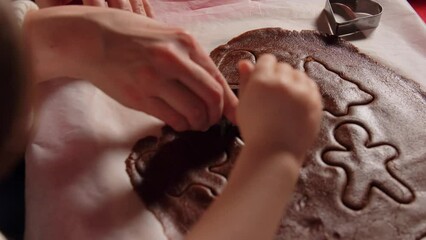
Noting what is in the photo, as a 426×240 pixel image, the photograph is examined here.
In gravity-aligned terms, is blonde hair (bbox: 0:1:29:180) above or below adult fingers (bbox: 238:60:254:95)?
above

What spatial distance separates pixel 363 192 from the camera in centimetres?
73

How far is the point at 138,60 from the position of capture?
2.38ft

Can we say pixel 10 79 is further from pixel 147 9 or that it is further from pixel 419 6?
pixel 419 6

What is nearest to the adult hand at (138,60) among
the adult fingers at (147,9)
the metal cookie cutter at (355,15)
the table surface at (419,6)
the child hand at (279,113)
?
A: the child hand at (279,113)

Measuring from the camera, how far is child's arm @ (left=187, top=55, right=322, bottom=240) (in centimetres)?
60

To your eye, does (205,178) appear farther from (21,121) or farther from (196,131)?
(21,121)

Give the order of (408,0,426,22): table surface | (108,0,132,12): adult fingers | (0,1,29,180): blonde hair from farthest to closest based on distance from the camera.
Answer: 1. (408,0,426,22): table surface
2. (108,0,132,12): adult fingers
3. (0,1,29,180): blonde hair

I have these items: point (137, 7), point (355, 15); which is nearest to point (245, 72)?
point (137, 7)

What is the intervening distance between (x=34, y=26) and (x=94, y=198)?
24cm

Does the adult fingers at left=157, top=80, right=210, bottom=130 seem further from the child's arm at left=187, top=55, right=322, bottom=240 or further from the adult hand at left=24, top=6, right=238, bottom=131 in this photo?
the child's arm at left=187, top=55, right=322, bottom=240

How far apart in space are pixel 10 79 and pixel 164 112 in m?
0.31

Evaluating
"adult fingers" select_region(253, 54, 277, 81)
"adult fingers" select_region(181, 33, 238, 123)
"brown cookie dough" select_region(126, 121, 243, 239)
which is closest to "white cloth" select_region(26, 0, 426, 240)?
"brown cookie dough" select_region(126, 121, 243, 239)

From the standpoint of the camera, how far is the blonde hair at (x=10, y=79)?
449mm

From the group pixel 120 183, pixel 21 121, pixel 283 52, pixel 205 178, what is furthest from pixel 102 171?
pixel 283 52
